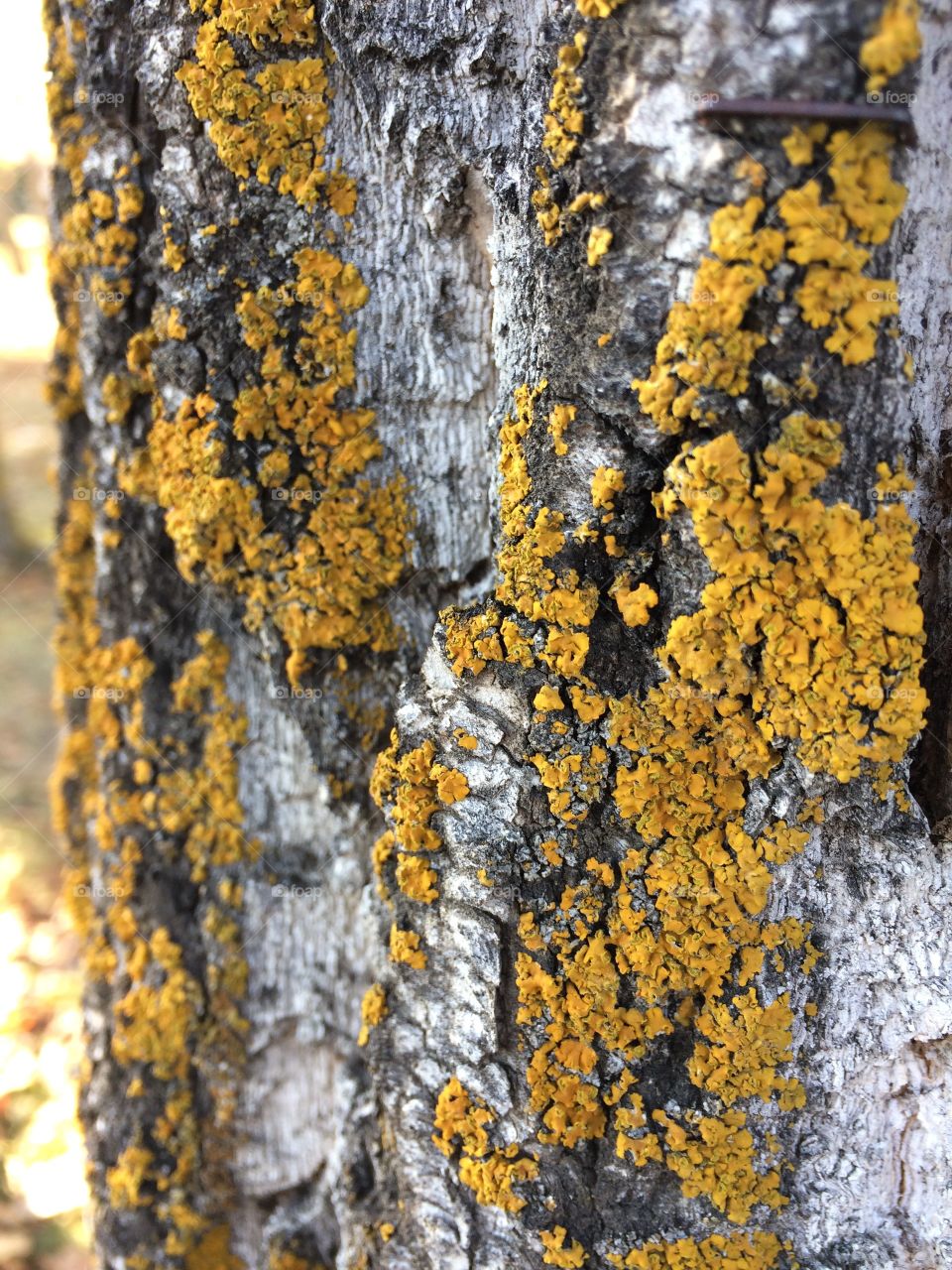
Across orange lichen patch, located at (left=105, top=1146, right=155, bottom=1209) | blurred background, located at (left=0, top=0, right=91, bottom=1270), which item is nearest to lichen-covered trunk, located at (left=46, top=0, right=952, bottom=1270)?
orange lichen patch, located at (left=105, top=1146, right=155, bottom=1209)

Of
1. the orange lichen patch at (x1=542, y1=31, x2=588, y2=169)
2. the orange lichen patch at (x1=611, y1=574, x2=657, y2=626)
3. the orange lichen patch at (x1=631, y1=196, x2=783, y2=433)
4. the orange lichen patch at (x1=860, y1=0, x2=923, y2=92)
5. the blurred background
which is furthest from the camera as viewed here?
the blurred background

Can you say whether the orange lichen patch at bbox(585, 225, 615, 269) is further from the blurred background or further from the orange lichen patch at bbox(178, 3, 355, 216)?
the blurred background

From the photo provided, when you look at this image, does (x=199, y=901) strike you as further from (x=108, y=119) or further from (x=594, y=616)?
(x=108, y=119)

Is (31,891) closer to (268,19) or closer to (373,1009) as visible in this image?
(373,1009)

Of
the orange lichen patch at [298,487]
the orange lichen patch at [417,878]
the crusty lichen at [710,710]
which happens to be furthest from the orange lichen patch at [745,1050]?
the orange lichen patch at [298,487]

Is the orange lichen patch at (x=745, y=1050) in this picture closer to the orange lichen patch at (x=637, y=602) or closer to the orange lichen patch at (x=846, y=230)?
the orange lichen patch at (x=637, y=602)

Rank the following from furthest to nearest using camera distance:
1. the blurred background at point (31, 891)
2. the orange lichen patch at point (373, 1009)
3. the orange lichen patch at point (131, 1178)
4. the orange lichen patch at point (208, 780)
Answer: the blurred background at point (31, 891), the orange lichen patch at point (131, 1178), the orange lichen patch at point (208, 780), the orange lichen patch at point (373, 1009)

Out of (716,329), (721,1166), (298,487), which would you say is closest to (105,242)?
(298,487)
